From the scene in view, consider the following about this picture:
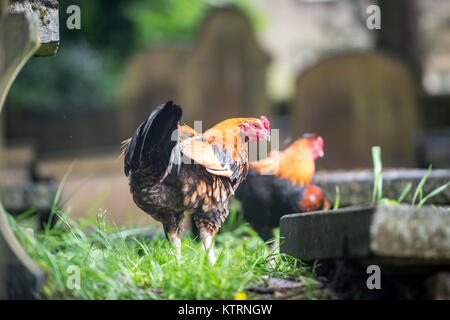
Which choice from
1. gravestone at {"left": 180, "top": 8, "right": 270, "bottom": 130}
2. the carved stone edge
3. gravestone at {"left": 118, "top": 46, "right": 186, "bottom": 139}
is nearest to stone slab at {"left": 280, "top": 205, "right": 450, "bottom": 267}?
the carved stone edge

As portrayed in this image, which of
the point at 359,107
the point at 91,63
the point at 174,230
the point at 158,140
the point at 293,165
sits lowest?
the point at 174,230

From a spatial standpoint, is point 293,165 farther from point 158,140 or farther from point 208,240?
point 158,140

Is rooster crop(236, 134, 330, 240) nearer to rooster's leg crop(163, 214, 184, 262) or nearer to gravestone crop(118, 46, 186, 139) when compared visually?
rooster's leg crop(163, 214, 184, 262)

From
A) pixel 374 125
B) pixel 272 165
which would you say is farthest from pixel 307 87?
pixel 272 165

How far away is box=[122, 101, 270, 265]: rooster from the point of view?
1.67 metres

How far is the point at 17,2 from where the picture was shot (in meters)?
1.74

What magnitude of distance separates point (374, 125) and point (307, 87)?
2.84 feet

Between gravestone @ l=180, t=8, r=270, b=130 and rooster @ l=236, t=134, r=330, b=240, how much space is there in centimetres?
445

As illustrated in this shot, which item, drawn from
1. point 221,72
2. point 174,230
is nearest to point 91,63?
point 221,72

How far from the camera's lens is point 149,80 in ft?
23.7

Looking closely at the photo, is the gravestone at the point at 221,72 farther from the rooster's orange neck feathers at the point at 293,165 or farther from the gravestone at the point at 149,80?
the rooster's orange neck feathers at the point at 293,165

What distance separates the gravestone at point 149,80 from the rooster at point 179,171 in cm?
525

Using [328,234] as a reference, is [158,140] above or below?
above

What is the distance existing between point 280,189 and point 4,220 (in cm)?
104
